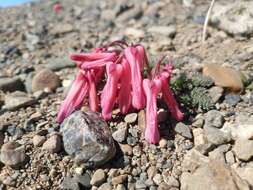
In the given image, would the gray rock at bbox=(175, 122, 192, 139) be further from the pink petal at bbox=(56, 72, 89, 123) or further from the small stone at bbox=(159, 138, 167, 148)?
the pink petal at bbox=(56, 72, 89, 123)

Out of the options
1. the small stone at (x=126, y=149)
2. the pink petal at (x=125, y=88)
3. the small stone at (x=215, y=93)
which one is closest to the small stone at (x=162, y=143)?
the small stone at (x=126, y=149)

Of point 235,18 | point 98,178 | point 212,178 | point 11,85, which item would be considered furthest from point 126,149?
point 235,18

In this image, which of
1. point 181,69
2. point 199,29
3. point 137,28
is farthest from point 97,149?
point 137,28

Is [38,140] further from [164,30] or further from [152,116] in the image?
[164,30]

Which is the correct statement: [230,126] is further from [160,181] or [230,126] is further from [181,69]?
[181,69]

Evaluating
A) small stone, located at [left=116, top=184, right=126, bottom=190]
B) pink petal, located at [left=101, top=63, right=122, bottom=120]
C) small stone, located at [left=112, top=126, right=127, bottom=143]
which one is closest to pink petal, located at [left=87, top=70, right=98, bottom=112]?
pink petal, located at [left=101, top=63, right=122, bottom=120]

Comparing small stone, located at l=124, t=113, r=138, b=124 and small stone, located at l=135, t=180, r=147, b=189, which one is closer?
small stone, located at l=135, t=180, r=147, b=189
